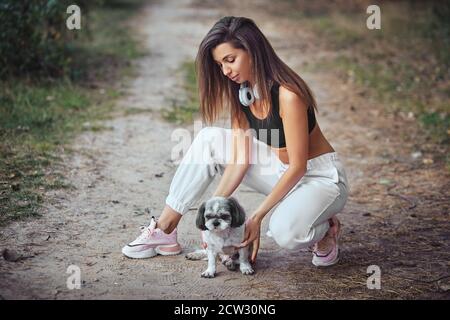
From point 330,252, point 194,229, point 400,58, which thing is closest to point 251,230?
point 330,252

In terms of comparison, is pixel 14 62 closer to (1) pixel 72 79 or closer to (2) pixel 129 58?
(1) pixel 72 79

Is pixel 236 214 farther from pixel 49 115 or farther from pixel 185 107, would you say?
pixel 185 107

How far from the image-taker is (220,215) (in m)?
3.17

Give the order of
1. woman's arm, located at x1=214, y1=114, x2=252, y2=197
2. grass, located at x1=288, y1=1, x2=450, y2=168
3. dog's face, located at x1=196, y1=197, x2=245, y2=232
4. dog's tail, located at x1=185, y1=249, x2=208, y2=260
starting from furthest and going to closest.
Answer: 1. grass, located at x1=288, y1=1, x2=450, y2=168
2. dog's tail, located at x1=185, y1=249, x2=208, y2=260
3. woman's arm, located at x1=214, y1=114, x2=252, y2=197
4. dog's face, located at x1=196, y1=197, x2=245, y2=232

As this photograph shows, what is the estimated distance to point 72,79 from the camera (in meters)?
7.95

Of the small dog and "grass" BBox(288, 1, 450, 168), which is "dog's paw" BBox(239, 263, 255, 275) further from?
"grass" BBox(288, 1, 450, 168)

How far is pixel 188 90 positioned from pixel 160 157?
2.45m

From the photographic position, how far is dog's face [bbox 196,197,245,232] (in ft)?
10.4

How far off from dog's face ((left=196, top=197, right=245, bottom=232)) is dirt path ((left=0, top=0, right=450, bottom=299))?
13.6 inches

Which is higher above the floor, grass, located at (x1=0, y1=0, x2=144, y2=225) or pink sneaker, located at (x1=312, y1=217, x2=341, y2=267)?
grass, located at (x1=0, y1=0, x2=144, y2=225)

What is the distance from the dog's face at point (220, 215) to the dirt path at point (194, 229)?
346 millimetres

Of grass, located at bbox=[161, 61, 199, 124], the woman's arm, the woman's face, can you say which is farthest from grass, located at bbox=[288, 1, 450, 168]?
the woman's face

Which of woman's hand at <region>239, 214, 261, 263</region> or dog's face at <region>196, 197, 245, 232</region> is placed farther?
woman's hand at <region>239, 214, 261, 263</region>

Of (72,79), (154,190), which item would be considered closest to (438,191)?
(154,190)
